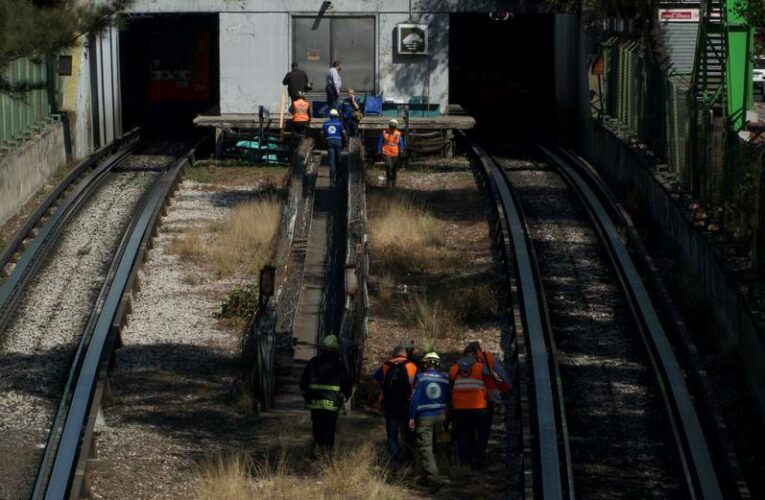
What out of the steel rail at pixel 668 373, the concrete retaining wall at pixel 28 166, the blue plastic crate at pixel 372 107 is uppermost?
the blue plastic crate at pixel 372 107

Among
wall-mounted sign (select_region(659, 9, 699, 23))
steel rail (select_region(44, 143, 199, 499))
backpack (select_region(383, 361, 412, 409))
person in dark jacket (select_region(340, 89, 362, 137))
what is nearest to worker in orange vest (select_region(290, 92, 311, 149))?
person in dark jacket (select_region(340, 89, 362, 137))

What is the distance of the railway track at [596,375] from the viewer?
14.1 meters

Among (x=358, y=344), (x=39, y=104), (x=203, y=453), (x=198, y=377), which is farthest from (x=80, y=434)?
(x=39, y=104)

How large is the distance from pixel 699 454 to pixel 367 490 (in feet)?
10.8

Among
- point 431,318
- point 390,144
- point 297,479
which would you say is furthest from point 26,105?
point 297,479

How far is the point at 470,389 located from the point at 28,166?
49.5 feet

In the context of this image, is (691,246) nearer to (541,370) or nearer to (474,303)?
(474,303)

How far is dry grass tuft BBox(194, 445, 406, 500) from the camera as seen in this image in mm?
13539

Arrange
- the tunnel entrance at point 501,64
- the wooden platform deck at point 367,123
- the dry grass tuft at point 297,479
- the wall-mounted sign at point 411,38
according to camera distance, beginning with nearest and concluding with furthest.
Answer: the dry grass tuft at point 297,479 < the wooden platform deck at point 367,123 < the wall-mounted sign at point 411,38 < the tunnel entrance at point 501,64

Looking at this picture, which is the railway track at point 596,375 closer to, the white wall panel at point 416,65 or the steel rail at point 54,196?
the steel rail at point 54,196

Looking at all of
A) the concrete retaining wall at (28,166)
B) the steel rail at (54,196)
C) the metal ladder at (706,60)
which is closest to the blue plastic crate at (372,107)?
the steel rail at (54,196)

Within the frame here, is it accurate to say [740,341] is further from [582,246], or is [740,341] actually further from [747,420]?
[582,246]

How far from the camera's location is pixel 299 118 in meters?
30.8

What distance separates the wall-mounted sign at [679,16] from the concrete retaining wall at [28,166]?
736 inches
